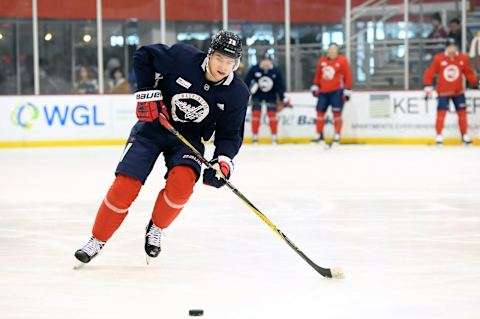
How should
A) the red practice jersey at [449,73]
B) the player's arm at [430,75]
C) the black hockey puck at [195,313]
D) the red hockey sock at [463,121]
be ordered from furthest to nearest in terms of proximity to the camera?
the player's arm at [430,75]
the red practice jersey at [449,73]
the red hockey sock at [463,121]
the black hockey puck at [195,313]

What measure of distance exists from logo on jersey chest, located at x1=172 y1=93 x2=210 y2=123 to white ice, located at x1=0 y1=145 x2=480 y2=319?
642 millimetres

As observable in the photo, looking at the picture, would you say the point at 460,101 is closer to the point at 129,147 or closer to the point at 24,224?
the point at 24,224

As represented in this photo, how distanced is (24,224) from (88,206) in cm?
99

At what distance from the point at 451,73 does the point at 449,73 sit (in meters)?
0.03

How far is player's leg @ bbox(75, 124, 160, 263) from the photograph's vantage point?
4254 millimetres

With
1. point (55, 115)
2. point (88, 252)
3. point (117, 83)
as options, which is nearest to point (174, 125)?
point (88, 252)

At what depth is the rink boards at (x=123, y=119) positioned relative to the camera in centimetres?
1348

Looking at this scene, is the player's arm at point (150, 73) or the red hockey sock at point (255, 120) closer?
the player's arm at point (150, 73)

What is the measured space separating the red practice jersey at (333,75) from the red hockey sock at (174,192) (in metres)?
9.19

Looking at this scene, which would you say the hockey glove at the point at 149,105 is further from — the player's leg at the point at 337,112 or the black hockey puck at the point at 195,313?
the player's leg at the point at 337,112

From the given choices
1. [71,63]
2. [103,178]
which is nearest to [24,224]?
[103,178]

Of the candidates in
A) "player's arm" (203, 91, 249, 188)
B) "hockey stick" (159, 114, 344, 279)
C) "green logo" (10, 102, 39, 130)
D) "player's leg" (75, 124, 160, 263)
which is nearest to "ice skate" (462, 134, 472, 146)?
"green logo" (10, 102, 39, 130)

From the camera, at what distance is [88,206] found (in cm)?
686

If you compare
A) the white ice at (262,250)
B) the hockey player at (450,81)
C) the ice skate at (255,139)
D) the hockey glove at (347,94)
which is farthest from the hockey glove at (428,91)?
the white ice at (262,250)
